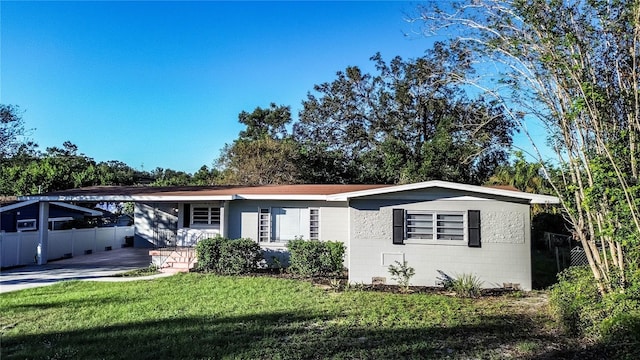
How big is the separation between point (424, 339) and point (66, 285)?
9.04m

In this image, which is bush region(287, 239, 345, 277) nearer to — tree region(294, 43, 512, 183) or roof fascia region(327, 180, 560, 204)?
roof fascia region(327, 180, 560, 204)

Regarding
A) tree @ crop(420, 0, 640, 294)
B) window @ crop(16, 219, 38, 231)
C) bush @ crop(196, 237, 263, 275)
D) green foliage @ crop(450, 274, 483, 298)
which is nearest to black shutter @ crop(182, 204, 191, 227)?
bush @ crop(196, 237, 263, 275)

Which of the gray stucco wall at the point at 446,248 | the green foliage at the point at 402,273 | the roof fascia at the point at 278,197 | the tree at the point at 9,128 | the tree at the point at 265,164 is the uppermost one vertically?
the tree at the point at 9,128

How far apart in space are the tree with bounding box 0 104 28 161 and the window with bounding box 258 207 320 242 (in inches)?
674

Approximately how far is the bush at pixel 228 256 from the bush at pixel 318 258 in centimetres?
139

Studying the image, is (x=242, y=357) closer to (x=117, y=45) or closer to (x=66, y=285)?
(x=66, y=285)

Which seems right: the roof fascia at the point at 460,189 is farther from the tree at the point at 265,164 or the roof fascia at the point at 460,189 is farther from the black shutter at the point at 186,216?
the tree at the point at 265,164

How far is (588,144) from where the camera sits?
6.18 meters

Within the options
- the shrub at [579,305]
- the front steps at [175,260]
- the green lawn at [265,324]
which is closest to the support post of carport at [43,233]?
the front steps at [175,260]

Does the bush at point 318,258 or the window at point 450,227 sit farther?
the bush at point 318,258

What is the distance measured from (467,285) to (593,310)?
3.61 m

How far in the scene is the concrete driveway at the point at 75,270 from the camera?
34.0 ft

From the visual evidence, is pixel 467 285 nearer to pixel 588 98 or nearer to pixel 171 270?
pixel 588 98

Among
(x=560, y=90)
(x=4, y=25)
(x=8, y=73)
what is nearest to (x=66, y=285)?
(x=8, y=73)
